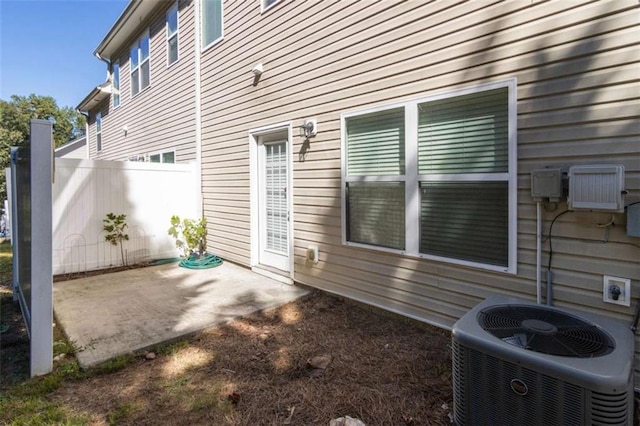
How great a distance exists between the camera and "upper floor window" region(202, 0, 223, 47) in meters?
6.15

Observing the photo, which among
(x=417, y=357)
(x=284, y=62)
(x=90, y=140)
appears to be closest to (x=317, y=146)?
(x=284, y=62)

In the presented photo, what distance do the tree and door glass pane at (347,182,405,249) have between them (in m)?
20.4

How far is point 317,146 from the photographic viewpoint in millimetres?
4270

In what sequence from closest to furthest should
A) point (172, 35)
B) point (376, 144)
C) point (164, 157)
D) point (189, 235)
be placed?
point (376, 144), point (189, 235), point (172, 35), point (164, 157)

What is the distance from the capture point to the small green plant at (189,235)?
20.9 ft

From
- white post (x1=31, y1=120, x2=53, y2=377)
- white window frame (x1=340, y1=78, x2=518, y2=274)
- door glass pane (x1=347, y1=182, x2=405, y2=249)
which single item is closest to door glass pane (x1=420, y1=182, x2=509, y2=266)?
white window frame (x1=340, y1=78, x2=518, y2=274)

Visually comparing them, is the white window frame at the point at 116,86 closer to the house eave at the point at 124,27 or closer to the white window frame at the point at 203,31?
the house eave at the point at 124,27

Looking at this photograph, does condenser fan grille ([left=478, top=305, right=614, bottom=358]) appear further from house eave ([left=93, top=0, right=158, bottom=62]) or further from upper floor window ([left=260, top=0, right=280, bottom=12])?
house eave ([left=93, top=0, right=158, bottom=62])

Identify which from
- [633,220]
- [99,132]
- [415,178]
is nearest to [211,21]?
[415,178]

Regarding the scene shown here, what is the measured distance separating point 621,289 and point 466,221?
3.64 ft

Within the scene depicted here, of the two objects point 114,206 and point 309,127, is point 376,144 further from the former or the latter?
point 114,206

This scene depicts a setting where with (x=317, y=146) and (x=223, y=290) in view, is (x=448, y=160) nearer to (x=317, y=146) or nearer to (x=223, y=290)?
(x=317, y=146)

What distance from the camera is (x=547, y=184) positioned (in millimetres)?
2416

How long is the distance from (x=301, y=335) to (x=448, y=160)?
2.13m
